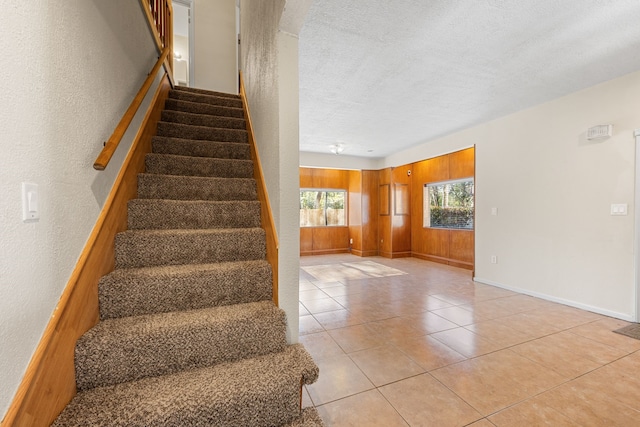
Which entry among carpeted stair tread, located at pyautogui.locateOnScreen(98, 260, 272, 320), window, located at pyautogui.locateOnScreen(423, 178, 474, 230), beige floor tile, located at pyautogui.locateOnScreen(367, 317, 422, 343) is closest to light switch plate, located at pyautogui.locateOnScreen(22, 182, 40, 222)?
carpeted stair tread, located at pyautogui.locateOnScreen(98, 260, 272, 320)

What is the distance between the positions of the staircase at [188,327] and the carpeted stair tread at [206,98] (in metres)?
1.52

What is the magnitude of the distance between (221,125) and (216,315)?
231 cm

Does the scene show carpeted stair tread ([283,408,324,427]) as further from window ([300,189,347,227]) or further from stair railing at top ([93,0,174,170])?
window ([300,189,347,227])

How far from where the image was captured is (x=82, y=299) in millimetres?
1180

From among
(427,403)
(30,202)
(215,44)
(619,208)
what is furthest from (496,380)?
(215,44)

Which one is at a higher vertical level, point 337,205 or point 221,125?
point 221,125

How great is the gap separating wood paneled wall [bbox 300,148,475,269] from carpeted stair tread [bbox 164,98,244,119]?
4138 millimetres

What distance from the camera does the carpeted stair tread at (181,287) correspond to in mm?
1356

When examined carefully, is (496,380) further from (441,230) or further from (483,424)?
(441,230)

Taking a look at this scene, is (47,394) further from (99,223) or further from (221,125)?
(221,125)

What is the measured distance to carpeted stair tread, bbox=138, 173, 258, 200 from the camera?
6.53 feet

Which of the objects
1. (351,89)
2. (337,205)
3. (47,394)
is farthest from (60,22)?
(337,205)

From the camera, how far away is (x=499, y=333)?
8.37 feet

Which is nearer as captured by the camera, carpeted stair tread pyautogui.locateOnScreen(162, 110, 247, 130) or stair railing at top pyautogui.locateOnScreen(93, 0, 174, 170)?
stair railing at top pyautogui.locateOnScreen(93, 0, 174, 170)
